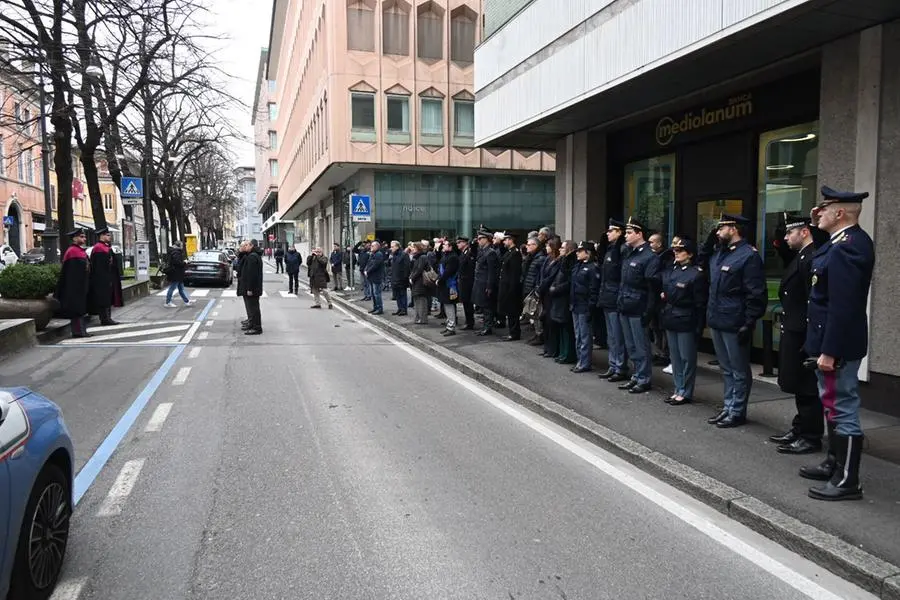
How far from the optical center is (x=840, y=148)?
7176 mm

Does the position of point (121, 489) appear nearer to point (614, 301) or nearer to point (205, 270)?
point (614, 301)

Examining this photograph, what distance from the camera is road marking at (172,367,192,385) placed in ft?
28.6

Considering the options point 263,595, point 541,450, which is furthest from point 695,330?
point 263,595

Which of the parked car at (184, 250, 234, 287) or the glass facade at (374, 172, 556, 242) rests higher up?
the glass facade at (374, 172, 556, 242)

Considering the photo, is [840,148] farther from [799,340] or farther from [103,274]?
[103,274]

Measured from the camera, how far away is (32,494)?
3.04m

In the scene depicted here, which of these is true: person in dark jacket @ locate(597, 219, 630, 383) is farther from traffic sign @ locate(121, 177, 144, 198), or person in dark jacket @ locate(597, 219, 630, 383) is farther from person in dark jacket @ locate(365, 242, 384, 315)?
traffic sign @ locate(121, 177, 144, 198)

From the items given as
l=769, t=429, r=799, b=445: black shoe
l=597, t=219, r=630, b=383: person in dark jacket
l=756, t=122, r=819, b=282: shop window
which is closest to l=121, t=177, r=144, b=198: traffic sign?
l=597, t=219, r=630, b=383: person in dark jacket

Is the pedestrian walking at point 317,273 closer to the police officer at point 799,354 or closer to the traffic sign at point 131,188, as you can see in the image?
the traffic sign at point 131,188

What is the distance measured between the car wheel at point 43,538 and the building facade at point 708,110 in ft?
19.6

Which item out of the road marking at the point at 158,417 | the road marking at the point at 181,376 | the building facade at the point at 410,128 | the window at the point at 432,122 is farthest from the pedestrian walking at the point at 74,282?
the window at the point at 432,122

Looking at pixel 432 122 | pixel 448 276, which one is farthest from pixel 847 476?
pixel 432 122

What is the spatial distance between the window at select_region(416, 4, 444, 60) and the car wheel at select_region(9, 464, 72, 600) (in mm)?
30681

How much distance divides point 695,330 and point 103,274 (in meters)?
11.3
